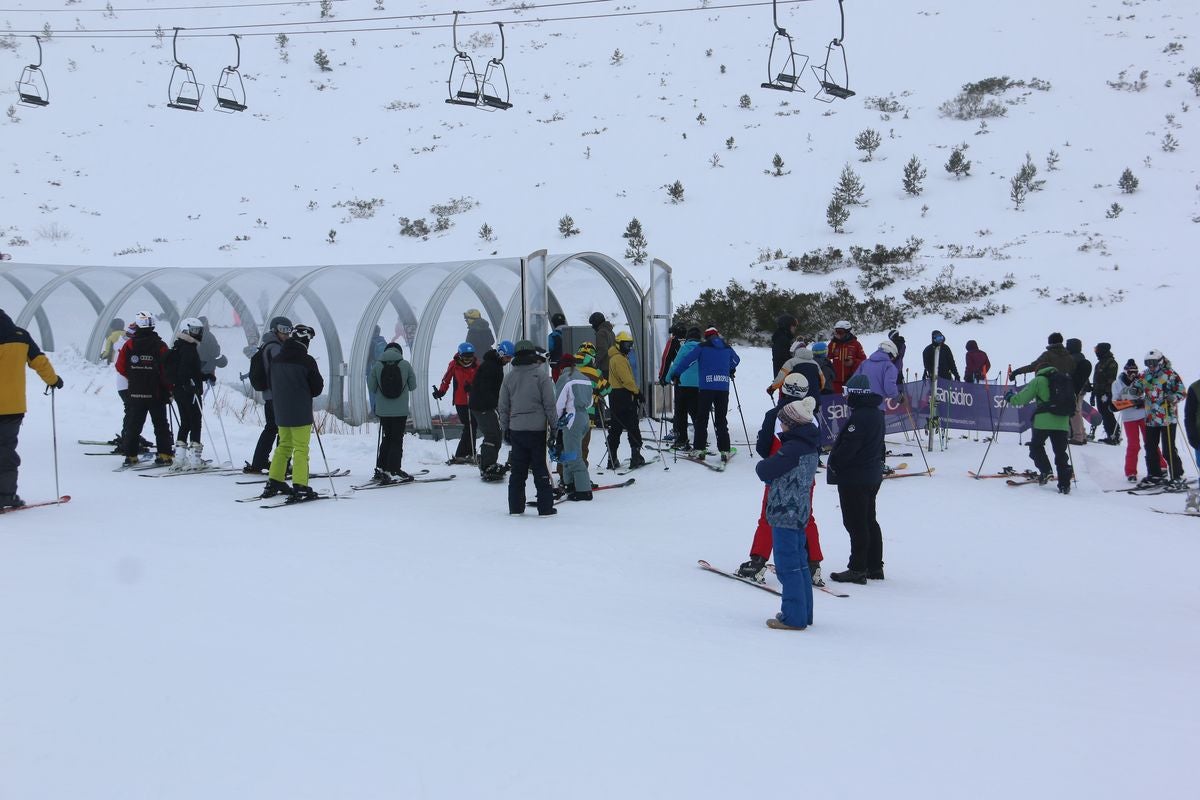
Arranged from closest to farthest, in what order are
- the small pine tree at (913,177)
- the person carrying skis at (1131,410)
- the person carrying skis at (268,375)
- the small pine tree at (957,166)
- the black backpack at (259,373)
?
the person carrying skis at (268,375) < the black backpack at (259,373) < the person carrying skis at (1131,410) < the small pine tree at (913,177) < the small pine tree at (957,166)

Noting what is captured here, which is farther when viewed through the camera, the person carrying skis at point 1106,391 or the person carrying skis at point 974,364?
the person carrying skis at point 974,364

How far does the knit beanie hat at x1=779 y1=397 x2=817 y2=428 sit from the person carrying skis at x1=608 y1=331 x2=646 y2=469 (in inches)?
226

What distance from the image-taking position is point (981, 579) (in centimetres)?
833

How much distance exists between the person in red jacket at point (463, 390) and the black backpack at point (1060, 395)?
718 cm

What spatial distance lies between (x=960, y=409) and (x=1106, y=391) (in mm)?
2650

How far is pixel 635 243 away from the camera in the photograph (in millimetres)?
31562

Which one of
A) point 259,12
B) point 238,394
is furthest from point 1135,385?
point 259,12

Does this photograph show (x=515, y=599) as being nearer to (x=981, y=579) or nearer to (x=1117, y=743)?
(x=1117, y=743)

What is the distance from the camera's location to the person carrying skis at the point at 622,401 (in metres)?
12.2

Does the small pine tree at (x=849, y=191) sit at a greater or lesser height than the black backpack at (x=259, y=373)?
greater

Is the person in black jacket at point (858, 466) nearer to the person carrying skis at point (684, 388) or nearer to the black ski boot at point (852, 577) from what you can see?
the black ski boot at point (852, 577)

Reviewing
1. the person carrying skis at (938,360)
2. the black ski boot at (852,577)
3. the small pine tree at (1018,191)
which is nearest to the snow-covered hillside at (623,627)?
the black ski boot at (852,577)

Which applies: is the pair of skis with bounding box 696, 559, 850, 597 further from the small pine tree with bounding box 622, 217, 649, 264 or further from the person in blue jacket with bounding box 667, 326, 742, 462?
the small pine tree with bounding box 622, 217, 649, 264

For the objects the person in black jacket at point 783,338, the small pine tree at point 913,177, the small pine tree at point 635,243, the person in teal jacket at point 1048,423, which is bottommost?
the person in teal jacket at point 1048,423
